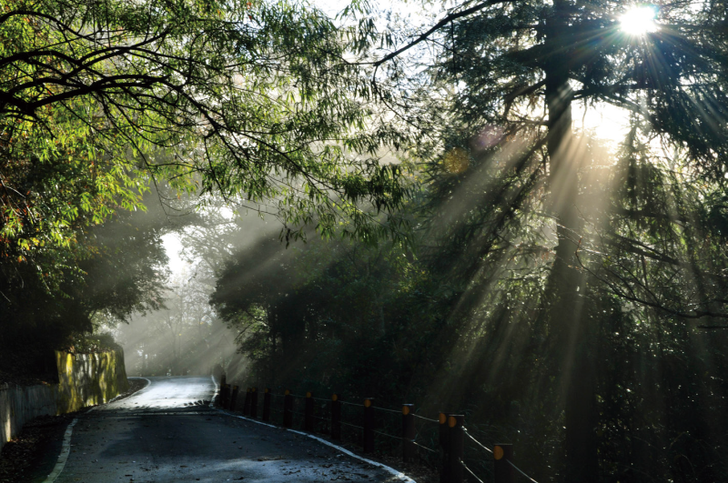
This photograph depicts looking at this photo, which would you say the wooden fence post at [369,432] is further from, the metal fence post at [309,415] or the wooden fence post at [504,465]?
the wooden fence post at [504,465]

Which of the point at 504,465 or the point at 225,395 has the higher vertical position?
the point at 504,465

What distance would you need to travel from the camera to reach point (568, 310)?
40.4 feet

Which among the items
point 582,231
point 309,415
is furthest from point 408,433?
point 582,231

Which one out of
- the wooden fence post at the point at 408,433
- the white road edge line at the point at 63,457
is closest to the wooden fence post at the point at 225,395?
the white road edge line at the point at 63,457

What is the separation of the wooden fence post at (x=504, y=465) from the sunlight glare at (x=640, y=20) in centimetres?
901

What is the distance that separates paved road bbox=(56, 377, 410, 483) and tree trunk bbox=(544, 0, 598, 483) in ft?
18.8

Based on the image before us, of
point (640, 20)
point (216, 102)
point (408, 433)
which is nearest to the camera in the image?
point (216, 102)

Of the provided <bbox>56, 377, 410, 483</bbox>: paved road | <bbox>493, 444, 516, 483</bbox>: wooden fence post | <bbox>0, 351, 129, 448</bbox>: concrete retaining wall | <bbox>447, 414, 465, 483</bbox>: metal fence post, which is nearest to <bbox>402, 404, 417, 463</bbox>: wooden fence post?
<bbox>56, 377, 410, 483</bbox>: paved road

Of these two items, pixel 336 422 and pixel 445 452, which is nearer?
pixel 445 452

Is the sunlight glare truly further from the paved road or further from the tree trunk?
the paved road

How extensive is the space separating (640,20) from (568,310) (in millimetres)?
6007

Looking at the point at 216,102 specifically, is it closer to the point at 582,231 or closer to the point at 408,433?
the point at 408,433

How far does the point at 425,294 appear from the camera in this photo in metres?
16.3

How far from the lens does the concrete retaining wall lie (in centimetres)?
1219
